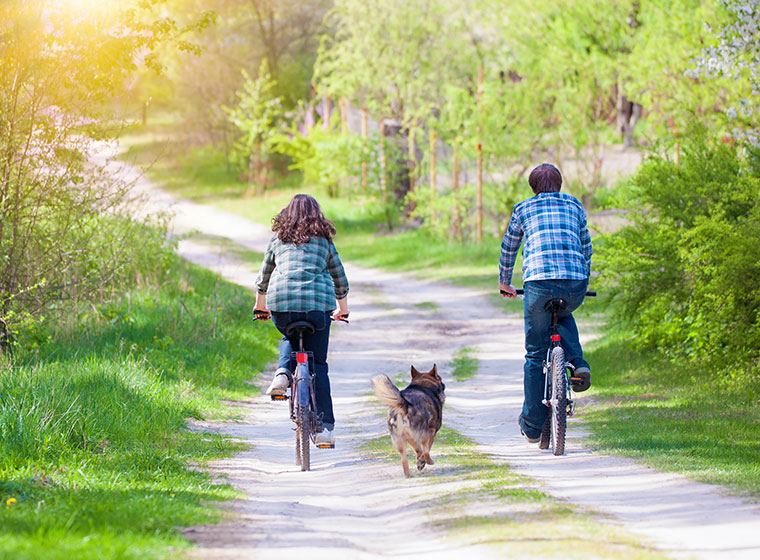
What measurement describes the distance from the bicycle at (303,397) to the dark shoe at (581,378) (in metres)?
1.87

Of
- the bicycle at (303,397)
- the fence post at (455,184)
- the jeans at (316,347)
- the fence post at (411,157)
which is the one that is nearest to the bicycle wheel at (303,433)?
the bicycle at (303,397)

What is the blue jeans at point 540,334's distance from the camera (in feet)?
25.6

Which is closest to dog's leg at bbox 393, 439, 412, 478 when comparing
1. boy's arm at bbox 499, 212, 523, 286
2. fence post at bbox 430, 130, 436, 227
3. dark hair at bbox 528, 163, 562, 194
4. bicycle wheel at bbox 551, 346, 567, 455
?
bicycle wheel at bbox 551, 346, 567, 455

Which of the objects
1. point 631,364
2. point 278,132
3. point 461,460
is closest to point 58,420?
point 461,460

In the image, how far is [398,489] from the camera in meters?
6.78

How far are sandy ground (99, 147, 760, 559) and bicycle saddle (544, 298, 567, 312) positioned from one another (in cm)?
109

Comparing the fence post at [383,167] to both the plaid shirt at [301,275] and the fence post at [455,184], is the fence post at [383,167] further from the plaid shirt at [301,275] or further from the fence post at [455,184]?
the plaid shirt at [301,275]

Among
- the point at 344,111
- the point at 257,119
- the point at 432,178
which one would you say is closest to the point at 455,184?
the point at 432,178

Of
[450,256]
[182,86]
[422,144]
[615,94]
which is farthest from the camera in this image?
[182,86]

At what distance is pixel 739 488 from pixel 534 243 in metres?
2.32

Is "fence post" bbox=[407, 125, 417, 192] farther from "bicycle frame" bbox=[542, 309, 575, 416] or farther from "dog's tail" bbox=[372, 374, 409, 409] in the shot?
"dog's tail" bbox=[372, 374, 409, 409]

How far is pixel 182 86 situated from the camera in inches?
1625

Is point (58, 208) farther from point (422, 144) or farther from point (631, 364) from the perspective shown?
point (422, 144)

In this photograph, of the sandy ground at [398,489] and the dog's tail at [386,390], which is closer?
the sandy ground at [398,489]
